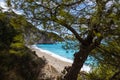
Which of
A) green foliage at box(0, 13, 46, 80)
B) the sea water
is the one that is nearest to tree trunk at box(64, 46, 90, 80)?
the sea water

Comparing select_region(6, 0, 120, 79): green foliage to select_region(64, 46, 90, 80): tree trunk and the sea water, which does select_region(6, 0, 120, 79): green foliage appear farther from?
the sea water

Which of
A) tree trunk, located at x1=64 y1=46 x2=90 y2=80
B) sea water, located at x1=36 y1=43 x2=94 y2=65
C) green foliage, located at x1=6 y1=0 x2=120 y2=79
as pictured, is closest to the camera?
green foliage, located at x1=6 y1=0 x2=120 y2=79

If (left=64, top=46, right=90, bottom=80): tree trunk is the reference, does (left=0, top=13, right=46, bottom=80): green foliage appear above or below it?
below

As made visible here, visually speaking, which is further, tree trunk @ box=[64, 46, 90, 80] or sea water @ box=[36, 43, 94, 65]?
sea water @ box=[36, 43, 94, 65]

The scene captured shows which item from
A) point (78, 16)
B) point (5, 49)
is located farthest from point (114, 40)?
point (5, 49)

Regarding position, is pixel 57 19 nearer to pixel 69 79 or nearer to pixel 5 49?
pixel 69 79

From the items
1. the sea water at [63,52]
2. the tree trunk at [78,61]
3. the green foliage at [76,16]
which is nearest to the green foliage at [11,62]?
the sea water at [63,52]

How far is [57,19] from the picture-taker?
3.45m

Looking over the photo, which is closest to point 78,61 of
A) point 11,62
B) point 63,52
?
point 11,62

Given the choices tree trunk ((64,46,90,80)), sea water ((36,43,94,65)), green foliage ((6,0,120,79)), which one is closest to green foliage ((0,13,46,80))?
sea water ((36,43,94,65))

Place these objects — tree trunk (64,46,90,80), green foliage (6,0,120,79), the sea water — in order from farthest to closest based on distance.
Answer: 1. the sea water
2. tree trunk (64,46,90,80)
3. green foliage (6,0,120,79)

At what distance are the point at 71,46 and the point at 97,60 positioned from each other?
21.6 inches

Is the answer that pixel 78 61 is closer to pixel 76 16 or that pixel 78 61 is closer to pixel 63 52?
pixel 76 16

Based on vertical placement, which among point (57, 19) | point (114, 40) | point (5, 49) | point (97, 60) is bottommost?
point (5, 49)
